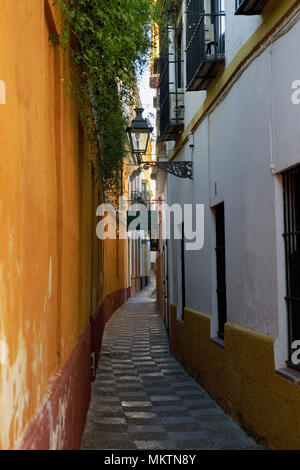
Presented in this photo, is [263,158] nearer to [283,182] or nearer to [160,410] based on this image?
[283,182]

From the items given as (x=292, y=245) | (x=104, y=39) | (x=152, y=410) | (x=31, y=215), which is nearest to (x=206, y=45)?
(x=104, y=39)

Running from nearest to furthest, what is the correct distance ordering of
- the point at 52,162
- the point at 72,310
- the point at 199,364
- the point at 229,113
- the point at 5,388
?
the point at 5,388, the point at 52,162, the point at 72,310, the point at 229,113, the point at 199,364

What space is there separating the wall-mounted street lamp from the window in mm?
1800

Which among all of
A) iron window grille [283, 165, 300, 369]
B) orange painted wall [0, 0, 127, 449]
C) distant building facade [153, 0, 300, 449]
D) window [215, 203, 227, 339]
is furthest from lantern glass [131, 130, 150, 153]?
iron window grille [283, 165, 300, 369]

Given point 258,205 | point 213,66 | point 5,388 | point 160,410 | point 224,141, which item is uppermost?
point 213,66

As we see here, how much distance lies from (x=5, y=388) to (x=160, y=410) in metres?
5.30

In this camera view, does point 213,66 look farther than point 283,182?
Yes

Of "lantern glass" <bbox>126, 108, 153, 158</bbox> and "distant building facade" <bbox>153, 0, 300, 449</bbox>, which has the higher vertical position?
"lantern glass" <bbox>126, 108, 153, 158</bbox>

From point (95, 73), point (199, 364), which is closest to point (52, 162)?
point (95, 73)

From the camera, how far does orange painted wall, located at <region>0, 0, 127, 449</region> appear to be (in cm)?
251

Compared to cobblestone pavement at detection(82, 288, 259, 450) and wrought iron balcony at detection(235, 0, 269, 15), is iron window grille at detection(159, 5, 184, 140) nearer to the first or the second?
cobblestone pavement at detection(82, 288, 259, 450)

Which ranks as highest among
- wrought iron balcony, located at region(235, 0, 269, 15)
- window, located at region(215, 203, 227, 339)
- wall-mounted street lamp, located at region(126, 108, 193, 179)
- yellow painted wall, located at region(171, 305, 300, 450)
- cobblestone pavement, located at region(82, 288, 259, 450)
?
wrought iron balcony, located at region(235, 0, 269, 15)

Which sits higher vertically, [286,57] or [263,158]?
Answer: [286,57]
